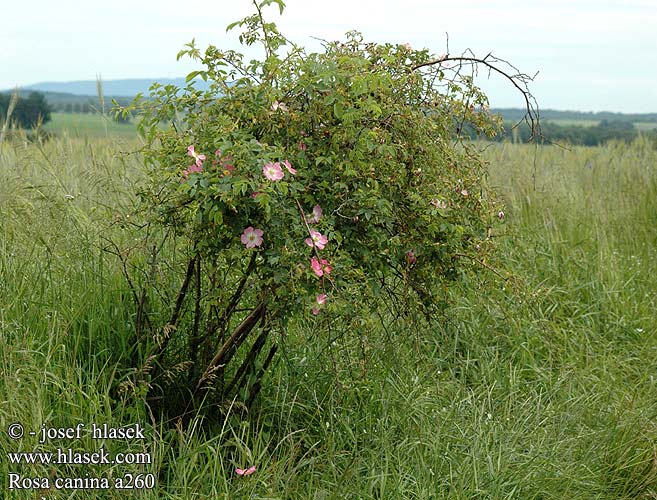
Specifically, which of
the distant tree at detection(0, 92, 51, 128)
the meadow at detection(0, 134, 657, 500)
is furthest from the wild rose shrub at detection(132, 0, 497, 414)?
the distant tree at detection(0, 92, 51, 128)

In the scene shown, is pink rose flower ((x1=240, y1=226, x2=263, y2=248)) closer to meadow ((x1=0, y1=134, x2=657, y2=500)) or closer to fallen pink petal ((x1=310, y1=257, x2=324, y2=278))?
fallen pink petal ((x1=310, y1=257, x2=324, y2=278))

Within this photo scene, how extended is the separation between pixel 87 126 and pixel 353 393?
10.3 ft

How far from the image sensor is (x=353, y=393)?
352 centimetres

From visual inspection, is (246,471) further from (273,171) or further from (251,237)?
(273,171)

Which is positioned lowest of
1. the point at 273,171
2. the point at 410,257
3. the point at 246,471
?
the point at 246,471

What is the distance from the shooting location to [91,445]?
112 inches

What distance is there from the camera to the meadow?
9.63 ft

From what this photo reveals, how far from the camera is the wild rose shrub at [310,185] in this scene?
106 inches

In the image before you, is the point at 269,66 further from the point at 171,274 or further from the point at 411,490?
the point at 411,490

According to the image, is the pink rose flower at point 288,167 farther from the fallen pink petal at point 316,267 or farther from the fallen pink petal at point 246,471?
the fallen pink petal at point 246,471

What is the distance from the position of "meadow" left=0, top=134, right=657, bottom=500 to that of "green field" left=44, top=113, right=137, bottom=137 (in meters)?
0.15

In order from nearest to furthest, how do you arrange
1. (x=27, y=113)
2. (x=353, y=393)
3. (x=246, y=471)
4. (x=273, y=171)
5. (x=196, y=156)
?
(x=273, y=171), (x=196, y=156), (x=246, y=471), (x=353, y=393), (x=27, y=113)

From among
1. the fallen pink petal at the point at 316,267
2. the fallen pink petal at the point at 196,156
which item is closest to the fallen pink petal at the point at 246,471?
the fallen pink petal at the point at 316,267

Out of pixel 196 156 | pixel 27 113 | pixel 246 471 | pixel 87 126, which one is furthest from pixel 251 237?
pixel 27 113
